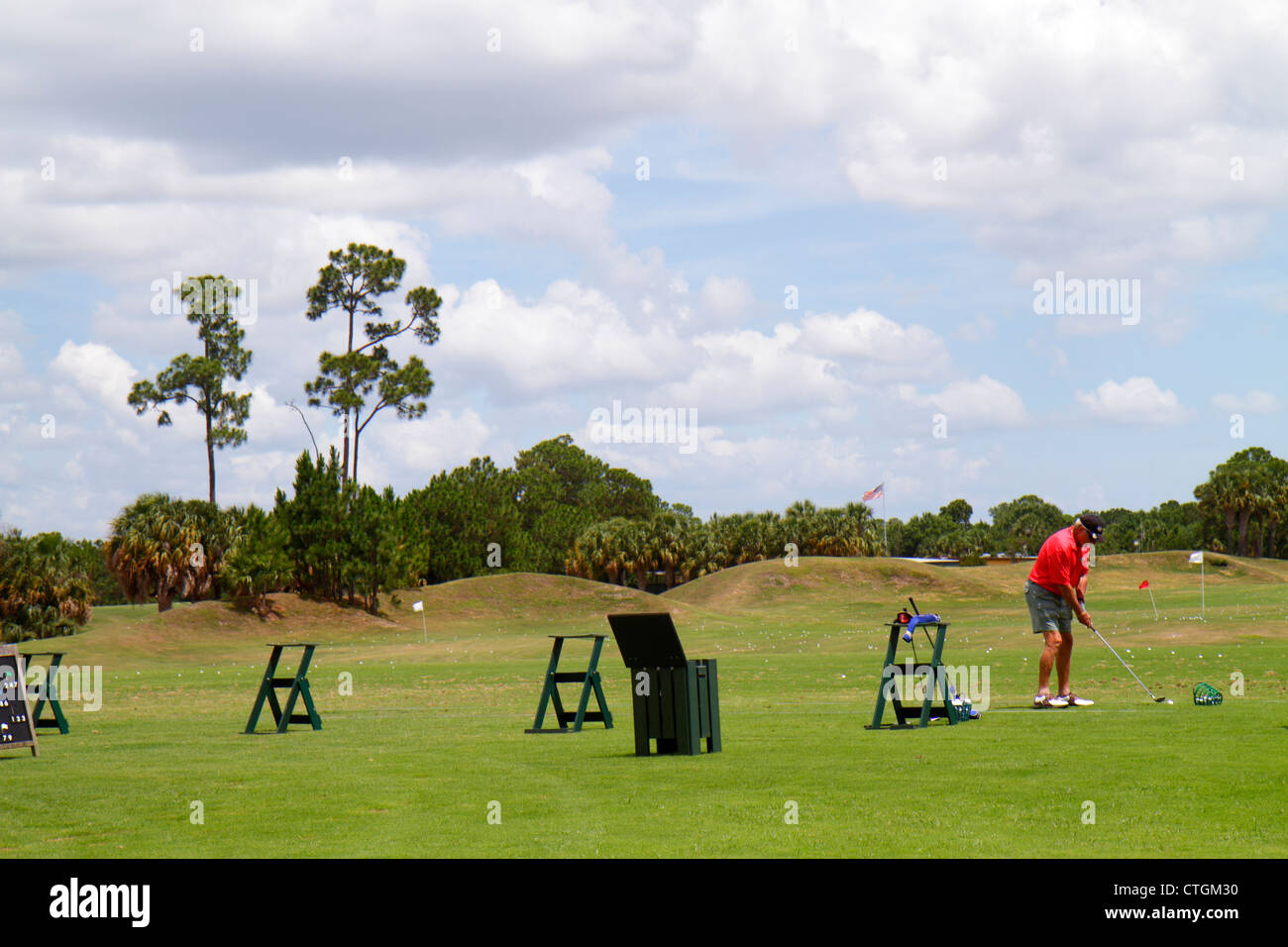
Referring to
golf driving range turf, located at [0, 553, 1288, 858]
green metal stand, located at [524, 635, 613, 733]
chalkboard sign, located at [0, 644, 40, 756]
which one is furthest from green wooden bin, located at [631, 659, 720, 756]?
chalkboard sign, located at [0, 644, 40, 756]

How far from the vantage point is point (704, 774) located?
1193 cm

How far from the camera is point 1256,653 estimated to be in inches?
1065

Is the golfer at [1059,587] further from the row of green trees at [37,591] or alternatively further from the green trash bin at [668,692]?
the row of green trees at [37,591]

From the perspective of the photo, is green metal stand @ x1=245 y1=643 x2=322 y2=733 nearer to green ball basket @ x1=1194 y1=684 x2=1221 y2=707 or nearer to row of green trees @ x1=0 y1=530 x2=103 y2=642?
green ball basket @ x1=1194 y1=684 x2=1221 y2=707

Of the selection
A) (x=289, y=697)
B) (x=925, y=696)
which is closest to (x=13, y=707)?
(x=289, y=697)

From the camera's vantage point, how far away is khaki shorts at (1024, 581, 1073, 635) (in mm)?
16188

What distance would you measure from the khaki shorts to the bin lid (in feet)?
16.2

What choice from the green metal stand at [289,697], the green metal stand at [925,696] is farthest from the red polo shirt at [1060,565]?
the green metal stand at [289,697]

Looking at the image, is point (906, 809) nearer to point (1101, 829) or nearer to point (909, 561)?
point (1101, 829)

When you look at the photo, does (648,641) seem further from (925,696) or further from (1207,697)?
(1207,697)

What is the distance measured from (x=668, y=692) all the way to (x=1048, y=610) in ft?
17.2
